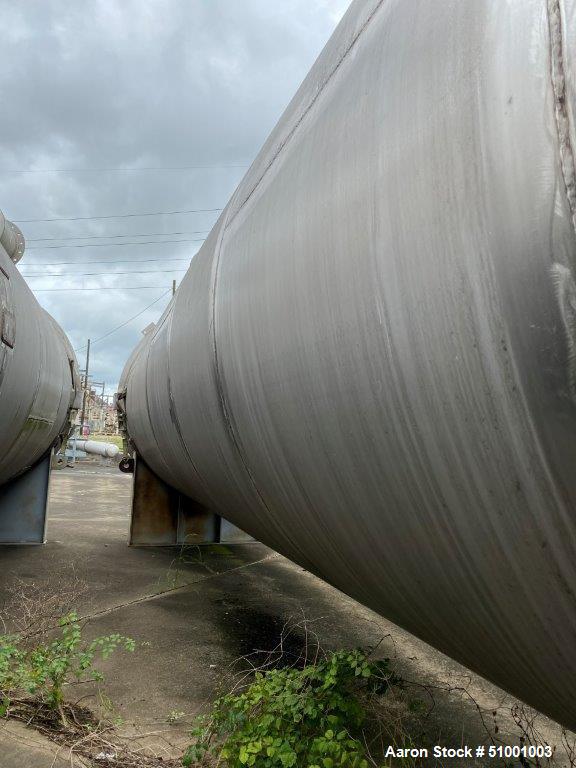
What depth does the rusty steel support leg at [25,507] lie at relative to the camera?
5758 mm

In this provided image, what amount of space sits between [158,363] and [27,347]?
3.27 ft

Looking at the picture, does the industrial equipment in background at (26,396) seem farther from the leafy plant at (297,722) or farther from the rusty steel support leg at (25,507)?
the leafy plant at (297,722)

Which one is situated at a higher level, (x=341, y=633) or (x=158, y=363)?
(x=158, y=363)

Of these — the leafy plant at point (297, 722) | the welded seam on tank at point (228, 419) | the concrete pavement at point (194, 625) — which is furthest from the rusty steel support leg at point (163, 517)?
the welded seam on tank at point (228, 419)

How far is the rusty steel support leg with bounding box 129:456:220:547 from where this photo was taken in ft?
20.0

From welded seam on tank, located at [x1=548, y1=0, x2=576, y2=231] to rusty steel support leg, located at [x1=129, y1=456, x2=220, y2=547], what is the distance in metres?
5.80

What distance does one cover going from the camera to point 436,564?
86 cm

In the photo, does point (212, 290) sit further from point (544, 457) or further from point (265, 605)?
point (265, 605)

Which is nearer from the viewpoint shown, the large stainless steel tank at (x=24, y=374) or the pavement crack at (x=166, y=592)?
the large stainless steel tank at (x=24, y=374)

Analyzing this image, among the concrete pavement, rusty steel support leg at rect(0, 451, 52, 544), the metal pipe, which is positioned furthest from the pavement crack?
the metal pipe

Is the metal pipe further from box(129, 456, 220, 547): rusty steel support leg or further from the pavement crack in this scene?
the pavement crack

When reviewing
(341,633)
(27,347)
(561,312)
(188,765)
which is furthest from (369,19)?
(341,633)

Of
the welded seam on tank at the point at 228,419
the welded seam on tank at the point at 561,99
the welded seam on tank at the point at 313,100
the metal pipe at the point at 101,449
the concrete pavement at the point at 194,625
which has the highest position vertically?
the welded seam on tank at the point at 313,100

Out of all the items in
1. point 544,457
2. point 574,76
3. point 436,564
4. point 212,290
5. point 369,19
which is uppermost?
point 369,19
